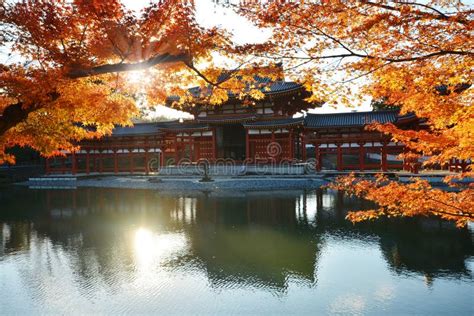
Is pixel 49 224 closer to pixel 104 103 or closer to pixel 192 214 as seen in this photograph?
pixel 192 214

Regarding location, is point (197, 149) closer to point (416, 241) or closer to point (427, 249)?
point (416, 241)

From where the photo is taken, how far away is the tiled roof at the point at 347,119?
2642 cm

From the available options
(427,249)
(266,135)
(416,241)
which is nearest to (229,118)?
(266,135)

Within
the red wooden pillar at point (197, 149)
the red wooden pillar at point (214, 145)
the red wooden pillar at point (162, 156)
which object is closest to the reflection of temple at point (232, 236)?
the red wooden pillar at point (214, 145)

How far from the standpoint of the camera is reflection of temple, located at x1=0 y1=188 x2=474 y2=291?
7184mm

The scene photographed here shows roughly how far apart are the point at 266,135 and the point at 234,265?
69.0 feet

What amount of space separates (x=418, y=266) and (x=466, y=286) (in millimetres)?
1157

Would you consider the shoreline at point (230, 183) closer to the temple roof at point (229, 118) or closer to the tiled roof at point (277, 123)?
the tiled roof at point (277, 123)

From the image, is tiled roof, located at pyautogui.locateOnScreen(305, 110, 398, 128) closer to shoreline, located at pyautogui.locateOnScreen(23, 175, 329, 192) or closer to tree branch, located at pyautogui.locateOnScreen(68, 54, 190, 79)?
shoreline, located at pyautogui.locateOnScreen(23, 175, 329, 192)

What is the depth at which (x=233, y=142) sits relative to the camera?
32.3 meters

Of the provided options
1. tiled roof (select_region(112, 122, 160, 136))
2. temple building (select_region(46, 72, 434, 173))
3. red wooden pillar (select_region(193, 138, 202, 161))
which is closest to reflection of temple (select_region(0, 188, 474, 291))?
temple building (select_region(46, 72, 434, 173))

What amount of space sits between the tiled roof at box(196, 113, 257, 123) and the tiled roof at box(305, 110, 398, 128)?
17.0ft

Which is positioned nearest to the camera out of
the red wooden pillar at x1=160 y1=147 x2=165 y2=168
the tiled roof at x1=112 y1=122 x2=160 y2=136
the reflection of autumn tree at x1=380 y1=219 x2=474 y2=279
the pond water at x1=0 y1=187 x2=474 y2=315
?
the pond water at x1=0 y1=187 x2=474 y2=315

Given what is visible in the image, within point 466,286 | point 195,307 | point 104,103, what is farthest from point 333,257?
point 104,103
